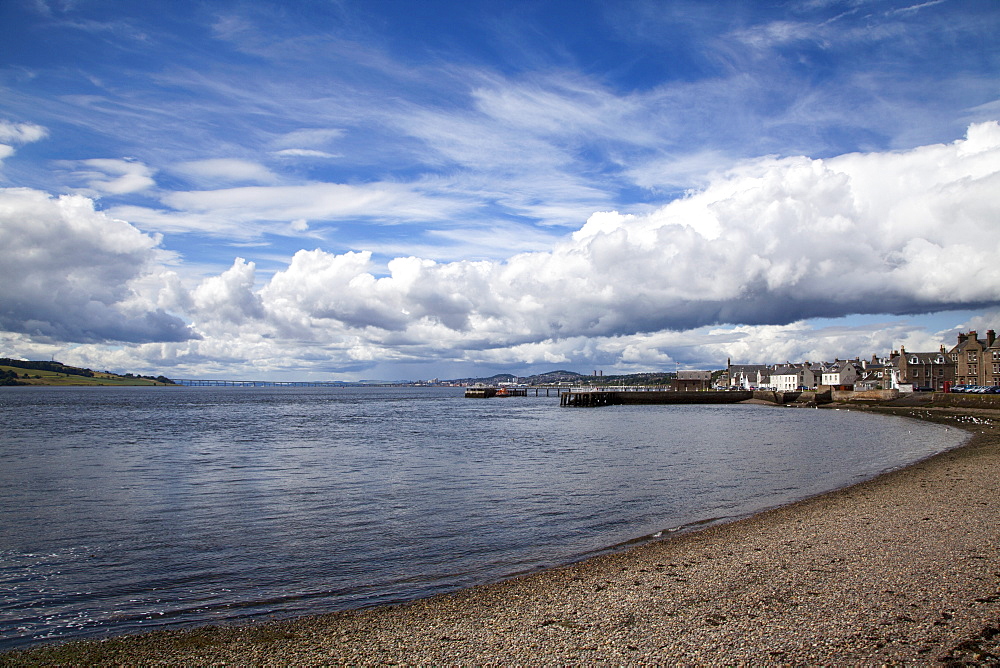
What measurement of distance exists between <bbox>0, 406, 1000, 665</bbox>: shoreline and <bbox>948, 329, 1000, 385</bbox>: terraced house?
4232 inches

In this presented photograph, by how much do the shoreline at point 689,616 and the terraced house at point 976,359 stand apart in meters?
107

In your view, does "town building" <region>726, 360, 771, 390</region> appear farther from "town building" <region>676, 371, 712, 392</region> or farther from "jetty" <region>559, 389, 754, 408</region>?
"jetty" <region>559, 389, 754, 408</region>

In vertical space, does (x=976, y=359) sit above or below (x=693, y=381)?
above

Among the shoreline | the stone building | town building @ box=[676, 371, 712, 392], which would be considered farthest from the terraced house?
the shoreline

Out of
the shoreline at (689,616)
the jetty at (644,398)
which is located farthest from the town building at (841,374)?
the shoreline at (689,616)

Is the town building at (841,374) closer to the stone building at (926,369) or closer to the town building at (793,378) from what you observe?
the town building at (793,378)

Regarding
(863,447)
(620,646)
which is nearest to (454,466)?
(620,646)

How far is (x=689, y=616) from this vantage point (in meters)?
9.79

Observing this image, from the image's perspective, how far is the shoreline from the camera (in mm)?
8500

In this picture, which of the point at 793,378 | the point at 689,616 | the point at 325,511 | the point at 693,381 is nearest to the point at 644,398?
the point at 793,378

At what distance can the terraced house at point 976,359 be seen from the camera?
327 ft

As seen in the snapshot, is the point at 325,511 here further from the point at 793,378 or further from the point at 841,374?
the point at 793,378

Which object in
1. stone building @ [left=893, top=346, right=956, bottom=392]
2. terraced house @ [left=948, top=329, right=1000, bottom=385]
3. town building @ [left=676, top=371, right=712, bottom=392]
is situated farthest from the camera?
town building @ [left=676, top=371, right=712, bottom=392]

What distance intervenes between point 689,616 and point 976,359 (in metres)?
124
